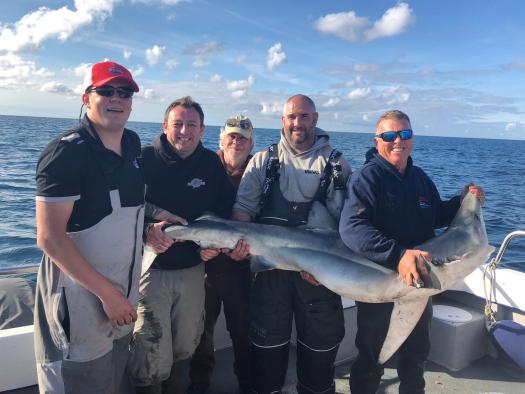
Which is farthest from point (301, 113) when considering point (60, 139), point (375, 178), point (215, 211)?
point (60, 139)

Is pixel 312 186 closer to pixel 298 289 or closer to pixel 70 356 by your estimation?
pixel 298 289

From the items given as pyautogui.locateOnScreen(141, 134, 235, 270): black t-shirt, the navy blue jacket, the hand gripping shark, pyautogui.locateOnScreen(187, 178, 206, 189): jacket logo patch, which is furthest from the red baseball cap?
the navy blue jacket

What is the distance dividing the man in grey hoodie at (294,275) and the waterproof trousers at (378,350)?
237mm

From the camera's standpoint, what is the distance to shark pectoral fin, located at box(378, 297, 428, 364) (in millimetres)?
3785

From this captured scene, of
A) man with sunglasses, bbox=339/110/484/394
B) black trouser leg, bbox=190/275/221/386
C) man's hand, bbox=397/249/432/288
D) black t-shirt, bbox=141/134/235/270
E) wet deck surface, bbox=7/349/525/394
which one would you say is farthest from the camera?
wet deck surface, bbox=7/349/525/394

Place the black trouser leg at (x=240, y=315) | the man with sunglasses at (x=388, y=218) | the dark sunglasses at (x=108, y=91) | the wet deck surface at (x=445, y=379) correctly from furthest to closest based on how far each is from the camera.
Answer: the wet deck surface at (x=445, y=379)
the black trouser leg at (x=240, y=315)
the man with sunglasses at (x=388, y=218)
the dark sunglasses at (x=108, y=91)

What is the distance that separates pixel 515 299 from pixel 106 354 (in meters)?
5.10

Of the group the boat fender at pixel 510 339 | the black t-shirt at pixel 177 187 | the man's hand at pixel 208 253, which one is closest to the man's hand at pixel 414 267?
the man's hand at pixel 208 253

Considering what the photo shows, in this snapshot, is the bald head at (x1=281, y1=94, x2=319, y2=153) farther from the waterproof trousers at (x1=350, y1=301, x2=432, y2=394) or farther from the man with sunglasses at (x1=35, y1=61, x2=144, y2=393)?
the waterproof trousers at (x1=350, y1=301, x2=432, y2=394)

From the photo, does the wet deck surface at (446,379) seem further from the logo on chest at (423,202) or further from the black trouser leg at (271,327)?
the logo on chest at (423,202)

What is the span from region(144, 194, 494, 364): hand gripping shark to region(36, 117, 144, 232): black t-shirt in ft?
2.58

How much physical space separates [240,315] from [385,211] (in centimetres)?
190

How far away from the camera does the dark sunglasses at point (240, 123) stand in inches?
212

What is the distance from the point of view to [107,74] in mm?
3234
